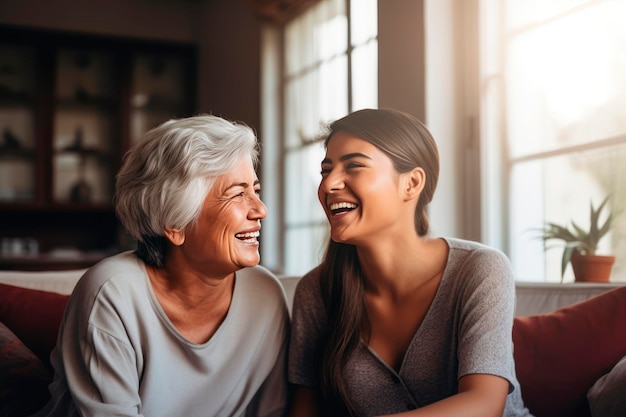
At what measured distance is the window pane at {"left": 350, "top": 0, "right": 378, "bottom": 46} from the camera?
349cm

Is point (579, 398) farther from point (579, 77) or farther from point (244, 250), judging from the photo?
point (579, 77)

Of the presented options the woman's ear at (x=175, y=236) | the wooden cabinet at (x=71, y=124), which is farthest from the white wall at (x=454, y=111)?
the wooden cabinet at (x=71, y=124)

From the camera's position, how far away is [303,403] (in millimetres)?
1802

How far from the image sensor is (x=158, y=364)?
1691 millimetres

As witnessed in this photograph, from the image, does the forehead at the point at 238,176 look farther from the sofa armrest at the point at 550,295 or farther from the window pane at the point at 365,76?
the window pane at the point at 365,76

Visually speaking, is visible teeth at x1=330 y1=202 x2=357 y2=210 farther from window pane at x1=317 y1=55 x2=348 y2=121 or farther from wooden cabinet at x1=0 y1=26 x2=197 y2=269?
wooden cabinet at x1=0 y1=26 x2=197 y2=269

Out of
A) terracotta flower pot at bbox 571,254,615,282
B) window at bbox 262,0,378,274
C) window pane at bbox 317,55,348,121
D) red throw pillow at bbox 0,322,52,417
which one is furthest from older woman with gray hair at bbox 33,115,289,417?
window pane at bbox 317,55,348,121

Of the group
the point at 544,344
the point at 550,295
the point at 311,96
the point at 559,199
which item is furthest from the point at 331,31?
the point at 544,344

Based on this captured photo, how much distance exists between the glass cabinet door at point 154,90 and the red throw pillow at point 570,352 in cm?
458

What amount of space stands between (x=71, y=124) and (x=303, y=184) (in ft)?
8.14

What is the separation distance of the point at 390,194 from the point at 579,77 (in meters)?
1.22

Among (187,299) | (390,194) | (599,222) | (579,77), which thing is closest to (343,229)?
(390,194)

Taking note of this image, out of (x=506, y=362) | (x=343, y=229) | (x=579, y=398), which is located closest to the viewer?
(x=506, y=362)

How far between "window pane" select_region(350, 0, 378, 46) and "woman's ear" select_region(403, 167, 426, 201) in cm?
188
